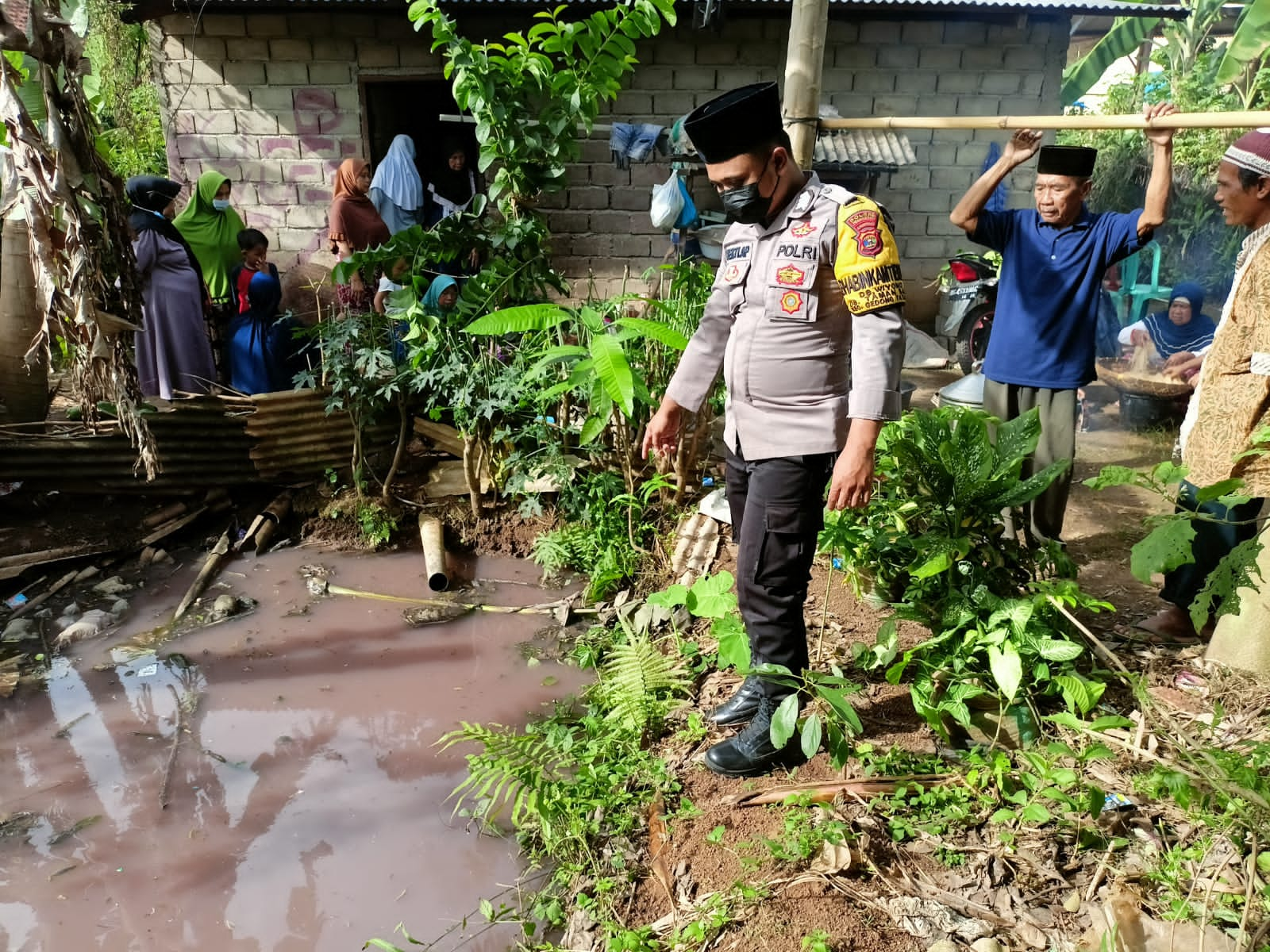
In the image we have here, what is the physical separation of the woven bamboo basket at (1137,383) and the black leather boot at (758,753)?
474 cm

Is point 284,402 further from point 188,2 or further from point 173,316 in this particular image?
point 188,2

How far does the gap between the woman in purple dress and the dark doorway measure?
2.56 m

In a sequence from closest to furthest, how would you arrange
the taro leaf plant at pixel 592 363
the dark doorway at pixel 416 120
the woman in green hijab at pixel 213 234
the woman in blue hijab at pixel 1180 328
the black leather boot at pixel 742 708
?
the black leather boot at pixel 742 708 < the taro leaf plant at pixel 592 363 < the woman in green hijab at pixel 213 234 < the woman in blue hijab at pixel 1180 328 < the dark doorway at pixel 416 120

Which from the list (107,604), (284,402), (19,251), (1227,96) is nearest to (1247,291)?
(284,402)

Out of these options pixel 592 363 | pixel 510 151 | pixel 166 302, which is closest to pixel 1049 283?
pixel 592 363

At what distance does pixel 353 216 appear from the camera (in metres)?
6.62

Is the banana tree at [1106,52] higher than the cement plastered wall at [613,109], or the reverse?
the banana tree at [1106,52]

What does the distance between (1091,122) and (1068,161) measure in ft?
2.23

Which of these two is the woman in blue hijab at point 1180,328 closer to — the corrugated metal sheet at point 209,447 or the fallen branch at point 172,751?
the corrugated metal sheet at point 209,447

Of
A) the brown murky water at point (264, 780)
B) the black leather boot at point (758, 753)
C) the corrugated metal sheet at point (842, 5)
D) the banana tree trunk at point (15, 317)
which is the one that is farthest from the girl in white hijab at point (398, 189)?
the black leather boot at point (758, 753)

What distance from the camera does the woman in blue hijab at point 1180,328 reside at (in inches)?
243

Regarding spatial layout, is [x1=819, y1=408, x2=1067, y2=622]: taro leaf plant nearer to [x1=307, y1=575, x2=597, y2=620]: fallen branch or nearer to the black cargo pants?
the black cargo pants

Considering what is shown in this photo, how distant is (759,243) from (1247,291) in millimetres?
1671

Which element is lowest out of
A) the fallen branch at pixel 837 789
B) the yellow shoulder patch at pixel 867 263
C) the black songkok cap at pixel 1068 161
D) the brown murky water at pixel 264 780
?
the brown murky water at pixel 264 780
